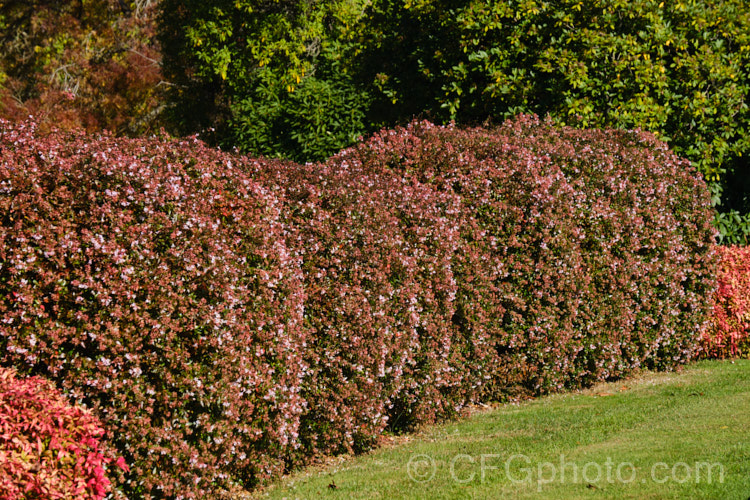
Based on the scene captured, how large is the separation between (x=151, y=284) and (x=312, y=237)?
65.6 inches

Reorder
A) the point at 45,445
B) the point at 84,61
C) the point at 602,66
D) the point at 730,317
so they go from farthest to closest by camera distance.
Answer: the point at 84,61 < the point at 602,66 < the point at 730,317 < the point at 45,445

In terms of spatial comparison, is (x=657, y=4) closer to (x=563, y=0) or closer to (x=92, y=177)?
(x=563, y=0)

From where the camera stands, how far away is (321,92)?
1541 centimetres

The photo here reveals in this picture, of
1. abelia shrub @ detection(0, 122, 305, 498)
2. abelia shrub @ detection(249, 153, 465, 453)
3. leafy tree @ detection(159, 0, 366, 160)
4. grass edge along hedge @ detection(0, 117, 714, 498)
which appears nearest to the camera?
abelia shrub @ detection(0, 122, 305, 498)

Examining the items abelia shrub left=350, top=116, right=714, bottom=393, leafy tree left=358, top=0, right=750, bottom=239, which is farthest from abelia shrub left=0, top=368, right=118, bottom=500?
leafy tree left=358, top=0, right=750, bottom=239

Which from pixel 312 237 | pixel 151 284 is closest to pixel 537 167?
pixel 312 237

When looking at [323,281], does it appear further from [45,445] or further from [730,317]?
[730,317]

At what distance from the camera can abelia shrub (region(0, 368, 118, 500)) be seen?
4.38m

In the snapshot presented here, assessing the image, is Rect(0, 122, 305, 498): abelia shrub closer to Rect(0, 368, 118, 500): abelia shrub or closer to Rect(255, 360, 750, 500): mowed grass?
Rect(0, 368, 118, 500): abelia shrub

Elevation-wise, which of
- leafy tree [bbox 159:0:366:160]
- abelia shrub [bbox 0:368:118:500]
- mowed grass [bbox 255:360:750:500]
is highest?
leafy tree [bbox 159:0:366:160]

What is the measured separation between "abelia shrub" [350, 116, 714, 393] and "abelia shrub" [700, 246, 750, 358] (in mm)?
551

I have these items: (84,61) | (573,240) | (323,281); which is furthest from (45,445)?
(84,61)

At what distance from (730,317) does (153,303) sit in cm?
876

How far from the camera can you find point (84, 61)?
26.2 m
